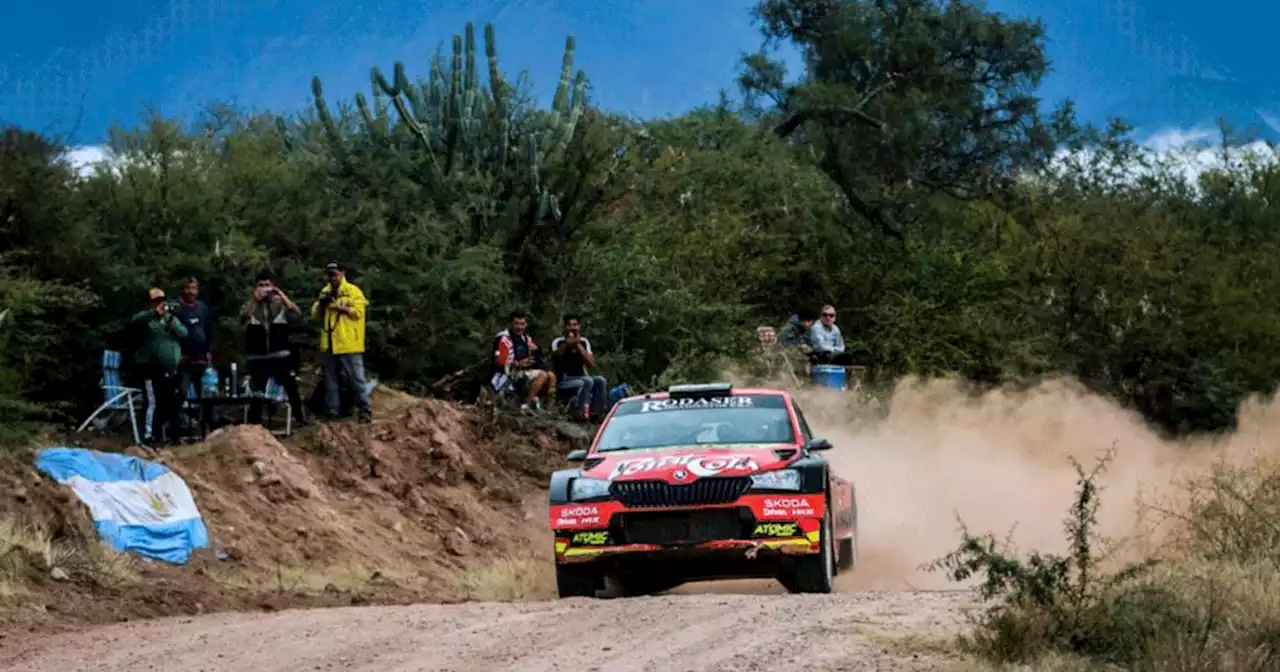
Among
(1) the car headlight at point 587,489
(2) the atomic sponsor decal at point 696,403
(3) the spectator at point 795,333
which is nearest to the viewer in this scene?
(1) the car headlight at point 587,489

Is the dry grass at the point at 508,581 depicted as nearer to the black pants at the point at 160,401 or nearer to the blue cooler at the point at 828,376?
the black pants at the point at 160,401

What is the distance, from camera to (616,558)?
1350 centimetres

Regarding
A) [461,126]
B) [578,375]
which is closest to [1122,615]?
[578,375]

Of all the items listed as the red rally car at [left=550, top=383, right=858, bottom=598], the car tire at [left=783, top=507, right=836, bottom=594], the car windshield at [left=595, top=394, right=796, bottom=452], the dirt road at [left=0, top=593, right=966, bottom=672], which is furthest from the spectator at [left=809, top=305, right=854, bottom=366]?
the dirt road at [left=0, top=593, right=966, bottom=672]

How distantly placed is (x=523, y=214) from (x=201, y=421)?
9.32 m

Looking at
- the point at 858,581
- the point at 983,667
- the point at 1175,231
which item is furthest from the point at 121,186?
the point at 1175,231

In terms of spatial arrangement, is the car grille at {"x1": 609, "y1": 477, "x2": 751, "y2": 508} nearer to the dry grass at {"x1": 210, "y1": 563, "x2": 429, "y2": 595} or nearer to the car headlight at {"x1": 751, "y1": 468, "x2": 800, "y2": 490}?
the car headlight at {"x1": 751, "y1": 468, "x2": 800, "y2": 490}

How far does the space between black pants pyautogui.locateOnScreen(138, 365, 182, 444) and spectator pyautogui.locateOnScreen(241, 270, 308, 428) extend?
3.02 ft

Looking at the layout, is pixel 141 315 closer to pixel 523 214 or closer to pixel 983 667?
pixel 523 214

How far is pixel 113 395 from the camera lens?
2058 cm

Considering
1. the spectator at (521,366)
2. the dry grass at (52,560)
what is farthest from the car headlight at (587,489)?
the spectator at (521,366)

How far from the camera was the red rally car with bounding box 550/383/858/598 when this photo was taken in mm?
13453

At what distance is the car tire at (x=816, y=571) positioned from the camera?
13.7 m

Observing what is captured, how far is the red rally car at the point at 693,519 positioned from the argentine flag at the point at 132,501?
4.40 metres
